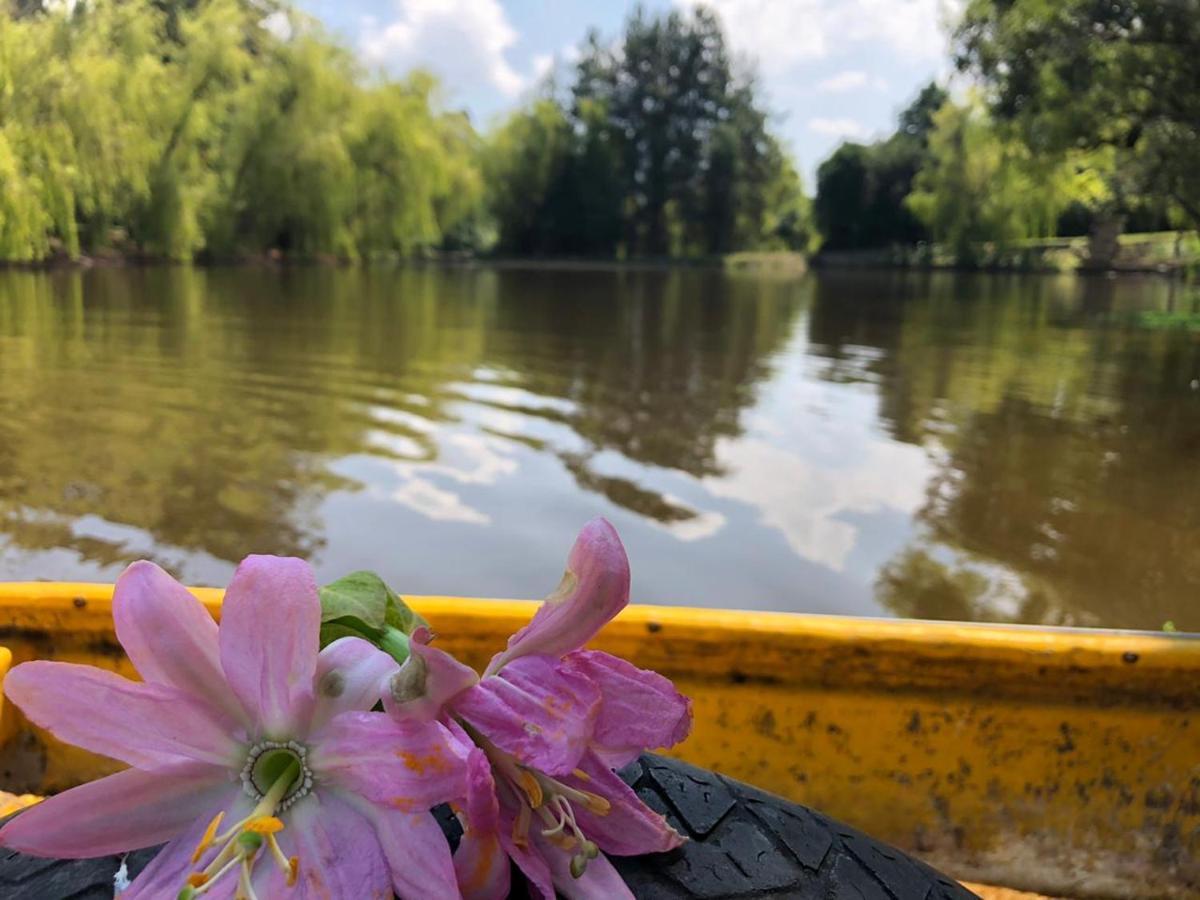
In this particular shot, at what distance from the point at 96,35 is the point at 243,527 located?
2346 cm

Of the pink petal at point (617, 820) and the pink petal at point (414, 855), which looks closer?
the pink petal at point (414, 855)

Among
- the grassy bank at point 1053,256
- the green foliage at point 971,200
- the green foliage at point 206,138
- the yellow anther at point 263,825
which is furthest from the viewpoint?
the grassy bank at point 1053,256

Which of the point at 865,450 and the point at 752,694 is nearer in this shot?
the point at 752,694

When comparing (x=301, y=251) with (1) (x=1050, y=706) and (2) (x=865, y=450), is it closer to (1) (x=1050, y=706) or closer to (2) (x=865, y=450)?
(2) (x=865, y=450)

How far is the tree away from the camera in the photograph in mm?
16922

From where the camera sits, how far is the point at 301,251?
32719 millimetres

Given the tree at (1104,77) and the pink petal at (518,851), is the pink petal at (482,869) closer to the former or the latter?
the pink petal at (518,851)

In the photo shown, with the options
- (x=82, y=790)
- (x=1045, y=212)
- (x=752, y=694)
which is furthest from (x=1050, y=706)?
(x=1045, y=212)

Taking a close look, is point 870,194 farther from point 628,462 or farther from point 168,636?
point 168,636

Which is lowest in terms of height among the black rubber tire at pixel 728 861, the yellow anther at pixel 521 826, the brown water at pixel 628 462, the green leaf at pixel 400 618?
the brown water at pixel 628 462

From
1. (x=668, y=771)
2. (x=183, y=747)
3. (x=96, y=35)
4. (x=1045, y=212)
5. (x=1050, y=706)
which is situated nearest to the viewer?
(x=183, y=747)

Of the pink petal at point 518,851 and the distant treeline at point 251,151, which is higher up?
the distant treeline at point 251,151

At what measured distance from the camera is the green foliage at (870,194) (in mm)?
59031

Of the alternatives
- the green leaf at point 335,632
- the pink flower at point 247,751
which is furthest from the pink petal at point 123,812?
the green leaf at point 335,632
